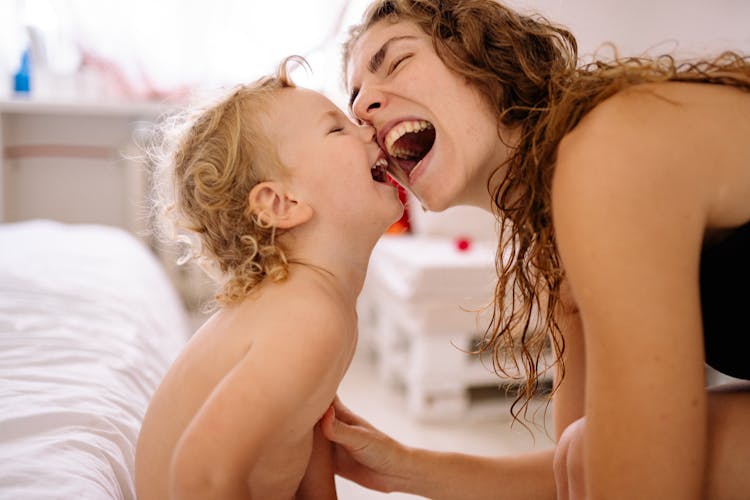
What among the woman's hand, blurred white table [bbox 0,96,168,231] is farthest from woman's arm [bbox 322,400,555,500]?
blurred white table [bbox 0,96,168,231]

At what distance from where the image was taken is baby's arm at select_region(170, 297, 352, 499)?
77cm

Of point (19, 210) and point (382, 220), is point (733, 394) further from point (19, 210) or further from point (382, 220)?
point (19, 210)

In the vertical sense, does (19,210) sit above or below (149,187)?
below

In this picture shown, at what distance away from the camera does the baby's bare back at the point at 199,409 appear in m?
0.89

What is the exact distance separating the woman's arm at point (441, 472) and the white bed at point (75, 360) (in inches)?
14.8

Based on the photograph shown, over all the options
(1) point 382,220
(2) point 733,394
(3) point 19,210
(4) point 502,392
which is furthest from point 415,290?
(3) point 19,210

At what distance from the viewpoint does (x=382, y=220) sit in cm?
112

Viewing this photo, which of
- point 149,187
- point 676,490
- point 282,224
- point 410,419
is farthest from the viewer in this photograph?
point 149,187

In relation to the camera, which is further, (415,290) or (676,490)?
(415,290)

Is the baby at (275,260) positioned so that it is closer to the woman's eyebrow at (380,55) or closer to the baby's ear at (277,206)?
the baby's ear at (277,206)

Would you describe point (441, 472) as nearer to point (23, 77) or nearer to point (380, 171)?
point (380, 171)

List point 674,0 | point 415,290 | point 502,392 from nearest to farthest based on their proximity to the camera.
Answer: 1. point 674,0
2. point 415,290
3. point 502,392

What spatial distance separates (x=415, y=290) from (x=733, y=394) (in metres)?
1.31

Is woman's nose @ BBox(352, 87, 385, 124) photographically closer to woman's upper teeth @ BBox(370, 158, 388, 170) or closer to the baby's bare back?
woman's upper teeth @ BBox(370, 158, 388, 170)
